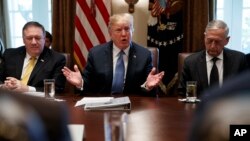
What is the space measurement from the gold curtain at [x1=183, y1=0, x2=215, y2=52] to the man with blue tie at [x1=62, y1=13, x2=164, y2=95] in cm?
127

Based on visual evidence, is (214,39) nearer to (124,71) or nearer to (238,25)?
(124,71)

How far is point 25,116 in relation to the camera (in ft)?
0.95

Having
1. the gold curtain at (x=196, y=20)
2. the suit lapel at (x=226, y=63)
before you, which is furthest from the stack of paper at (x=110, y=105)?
the gold curtain at (x=196, y=20)

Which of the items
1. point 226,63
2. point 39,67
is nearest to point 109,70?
point 39,67

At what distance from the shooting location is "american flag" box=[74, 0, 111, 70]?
4.19m

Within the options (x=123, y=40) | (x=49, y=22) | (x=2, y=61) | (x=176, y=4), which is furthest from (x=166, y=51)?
(x=2, y=61)

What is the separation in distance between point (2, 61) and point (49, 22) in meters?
1.54

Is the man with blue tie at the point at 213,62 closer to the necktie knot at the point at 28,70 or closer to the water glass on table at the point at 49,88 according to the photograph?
the water glass on table at the point at 49,88

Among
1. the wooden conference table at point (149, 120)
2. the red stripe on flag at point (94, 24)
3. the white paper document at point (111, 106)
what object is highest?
the red stripe on flag at point (94, 24)

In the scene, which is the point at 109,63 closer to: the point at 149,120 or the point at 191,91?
the point at 191,91

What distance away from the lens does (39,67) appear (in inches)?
121

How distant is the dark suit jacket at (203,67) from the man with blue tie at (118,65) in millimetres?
293

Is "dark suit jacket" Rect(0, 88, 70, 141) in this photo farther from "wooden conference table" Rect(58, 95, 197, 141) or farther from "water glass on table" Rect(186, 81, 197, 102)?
"water glass on table" Rect(186, 81, 197, 102)

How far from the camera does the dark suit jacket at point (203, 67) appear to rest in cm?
286
